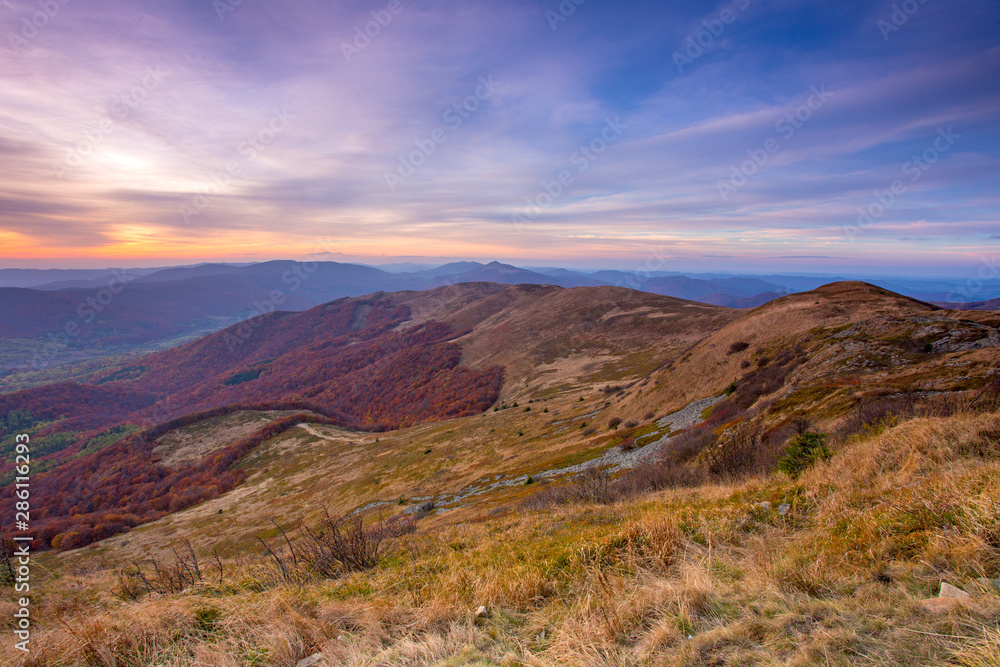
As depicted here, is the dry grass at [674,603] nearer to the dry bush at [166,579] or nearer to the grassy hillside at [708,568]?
the grassy hillside at [708,568]

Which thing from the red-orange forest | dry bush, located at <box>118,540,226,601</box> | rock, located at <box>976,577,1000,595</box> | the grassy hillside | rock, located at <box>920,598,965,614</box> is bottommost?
the red-orange forest

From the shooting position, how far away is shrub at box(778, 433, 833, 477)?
9.09 meters

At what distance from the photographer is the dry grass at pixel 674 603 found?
338 cm

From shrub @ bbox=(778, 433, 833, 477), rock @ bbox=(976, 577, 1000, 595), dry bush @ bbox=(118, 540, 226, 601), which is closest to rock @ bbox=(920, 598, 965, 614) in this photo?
rock @ bbox=(976, 577, 1000, 595)

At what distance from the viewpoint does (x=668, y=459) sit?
16.6m

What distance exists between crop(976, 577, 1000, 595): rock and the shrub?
592 cm

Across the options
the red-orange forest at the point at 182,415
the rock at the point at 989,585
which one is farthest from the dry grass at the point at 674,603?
the red-orange forest at the point at 182,415

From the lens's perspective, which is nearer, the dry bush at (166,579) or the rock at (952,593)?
the rock at (952,593)

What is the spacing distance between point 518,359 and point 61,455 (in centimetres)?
15289

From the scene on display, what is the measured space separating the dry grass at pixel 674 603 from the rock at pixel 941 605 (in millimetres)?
57

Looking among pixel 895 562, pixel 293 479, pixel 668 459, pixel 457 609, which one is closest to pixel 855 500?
pixel 895 562

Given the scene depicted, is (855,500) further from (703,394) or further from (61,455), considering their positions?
(61,455)

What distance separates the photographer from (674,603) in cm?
413

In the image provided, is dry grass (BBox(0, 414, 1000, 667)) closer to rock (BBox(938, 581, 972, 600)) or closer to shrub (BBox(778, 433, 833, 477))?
rock (BBox(938, 581, 972, 600))
